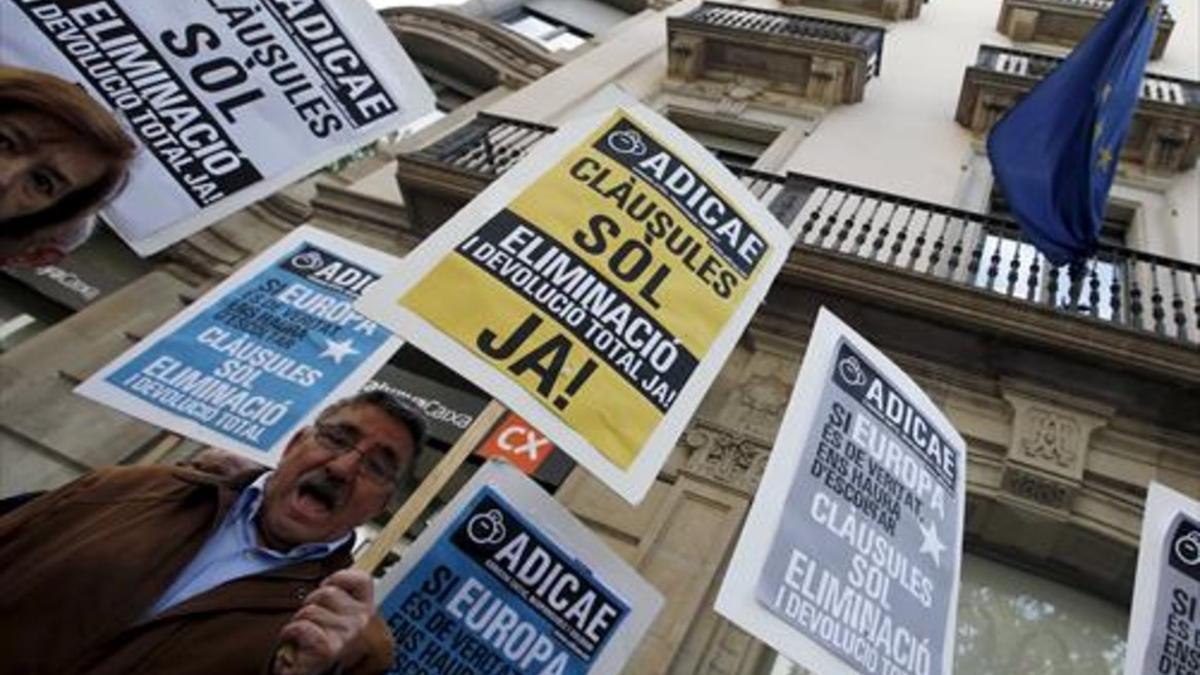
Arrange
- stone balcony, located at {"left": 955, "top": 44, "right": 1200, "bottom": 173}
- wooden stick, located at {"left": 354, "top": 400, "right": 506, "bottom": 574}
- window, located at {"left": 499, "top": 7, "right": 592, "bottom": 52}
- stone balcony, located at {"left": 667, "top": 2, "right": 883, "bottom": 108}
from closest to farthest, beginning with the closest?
1. wooden stick, located at {"left": 354, "top": 400, "right": 506, "bottom": 574}
2. stone balcony, located at {"left": 955, "top": 44, "right": 1200, "bottom": 173}
3. stone balcony, located at {"left": 667, "top": 2, "right": 883, "bottom": 108}
4. window, located at {"left": 499, "top": 7, "right": 592, "bottom": 52}

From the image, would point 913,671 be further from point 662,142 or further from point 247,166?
point 247,166

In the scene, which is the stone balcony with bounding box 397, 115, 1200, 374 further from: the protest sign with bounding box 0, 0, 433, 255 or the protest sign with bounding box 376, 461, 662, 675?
the protest sign with bounding box 376, 461, 662, 675

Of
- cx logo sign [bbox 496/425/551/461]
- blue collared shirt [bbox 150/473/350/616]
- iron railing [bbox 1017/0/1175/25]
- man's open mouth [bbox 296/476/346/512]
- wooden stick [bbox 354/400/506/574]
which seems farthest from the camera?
iron railing [bbox 1017/0/1175/25]

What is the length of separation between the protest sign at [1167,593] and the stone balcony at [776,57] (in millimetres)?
8563

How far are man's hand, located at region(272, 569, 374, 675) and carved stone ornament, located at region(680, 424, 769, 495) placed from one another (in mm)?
4531

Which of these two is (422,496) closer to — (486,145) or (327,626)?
(327,626)

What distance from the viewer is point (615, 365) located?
3252mm

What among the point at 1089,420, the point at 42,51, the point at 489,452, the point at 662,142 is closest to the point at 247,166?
the point at 42,51

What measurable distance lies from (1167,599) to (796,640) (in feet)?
6.91

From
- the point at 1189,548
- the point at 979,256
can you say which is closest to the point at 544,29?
the point at 979,256

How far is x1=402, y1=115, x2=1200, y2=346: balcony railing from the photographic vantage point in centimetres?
712

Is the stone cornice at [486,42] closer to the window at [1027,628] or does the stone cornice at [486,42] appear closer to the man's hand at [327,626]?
the window at [1027,628]

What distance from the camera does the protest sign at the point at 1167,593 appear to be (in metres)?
3.61

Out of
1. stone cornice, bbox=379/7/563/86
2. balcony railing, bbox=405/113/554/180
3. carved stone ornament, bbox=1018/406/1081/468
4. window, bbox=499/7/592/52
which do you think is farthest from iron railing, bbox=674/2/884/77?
carved stone ornament, bbox=1018/406/1081/468
